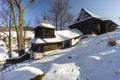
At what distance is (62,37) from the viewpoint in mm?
23391

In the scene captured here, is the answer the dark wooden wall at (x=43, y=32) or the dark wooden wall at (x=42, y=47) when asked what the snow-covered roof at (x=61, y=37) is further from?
the dark wooden wall at (x=43, y=32)

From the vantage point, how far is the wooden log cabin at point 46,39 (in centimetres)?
1975

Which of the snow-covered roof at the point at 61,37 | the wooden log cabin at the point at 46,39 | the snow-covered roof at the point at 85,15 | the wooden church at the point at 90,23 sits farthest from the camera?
the snow-covered roof at the point at 85,15

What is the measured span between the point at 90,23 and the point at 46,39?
948 cm

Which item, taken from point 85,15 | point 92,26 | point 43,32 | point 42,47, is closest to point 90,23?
point 92,26

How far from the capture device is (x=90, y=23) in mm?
26328

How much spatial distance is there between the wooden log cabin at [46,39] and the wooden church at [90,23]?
2.77m

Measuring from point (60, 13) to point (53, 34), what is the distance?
15064mm

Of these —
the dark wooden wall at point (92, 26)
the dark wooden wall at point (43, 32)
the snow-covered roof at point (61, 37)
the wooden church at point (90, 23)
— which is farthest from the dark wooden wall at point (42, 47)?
the wooden church at point (90, 23)

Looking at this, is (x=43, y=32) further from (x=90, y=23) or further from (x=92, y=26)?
(x=92, y=26)

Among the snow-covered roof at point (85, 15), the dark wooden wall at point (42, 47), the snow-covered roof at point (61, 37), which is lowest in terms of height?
the dark wooden wall at point (42, 47)

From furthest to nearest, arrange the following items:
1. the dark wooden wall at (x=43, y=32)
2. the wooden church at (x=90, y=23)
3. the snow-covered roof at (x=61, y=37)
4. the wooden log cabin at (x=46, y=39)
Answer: the wooden church at (x=90, y=23), the dark wooden wall at (x=43, y=32), the snow-covered roof at (x=61, y=37), the wooden log cabin at (x=46, y=39)

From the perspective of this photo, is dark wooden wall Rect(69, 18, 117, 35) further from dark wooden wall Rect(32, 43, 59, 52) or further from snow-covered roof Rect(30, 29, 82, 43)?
dark wooden wall Rect(32, 43, 59, 52)

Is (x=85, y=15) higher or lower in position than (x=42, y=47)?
higher
